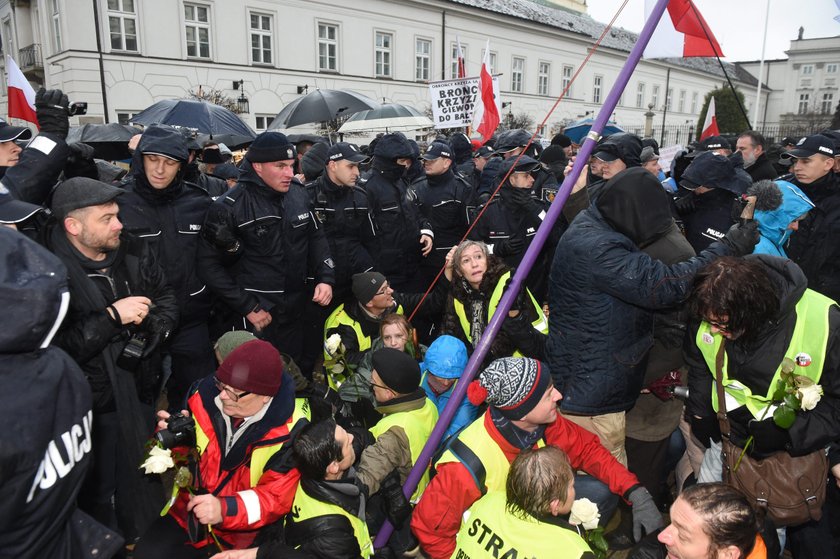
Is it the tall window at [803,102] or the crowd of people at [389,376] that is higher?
the tall window at [803,102]

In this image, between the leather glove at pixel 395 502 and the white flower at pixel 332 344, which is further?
the white flower at pixel 332 344

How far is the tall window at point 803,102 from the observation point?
49.3 m

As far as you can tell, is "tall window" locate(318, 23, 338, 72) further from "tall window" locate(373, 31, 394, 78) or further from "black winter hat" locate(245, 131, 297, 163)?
"black winter hat" locate(245, 131, 297, 163)

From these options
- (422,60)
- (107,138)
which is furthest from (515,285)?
(422,60)

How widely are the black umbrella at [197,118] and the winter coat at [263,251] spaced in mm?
4551

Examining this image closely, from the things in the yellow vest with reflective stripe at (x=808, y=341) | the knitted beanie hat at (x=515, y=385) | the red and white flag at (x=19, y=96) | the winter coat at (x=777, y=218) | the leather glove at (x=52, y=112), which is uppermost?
the red and white flag at (x=19, y=96)

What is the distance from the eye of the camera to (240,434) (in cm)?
280

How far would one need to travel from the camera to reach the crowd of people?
2.13m

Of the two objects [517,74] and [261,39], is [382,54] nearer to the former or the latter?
[261,39]

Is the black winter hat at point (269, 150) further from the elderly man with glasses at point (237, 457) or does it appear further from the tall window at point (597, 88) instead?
the tall window at point (597, 88)

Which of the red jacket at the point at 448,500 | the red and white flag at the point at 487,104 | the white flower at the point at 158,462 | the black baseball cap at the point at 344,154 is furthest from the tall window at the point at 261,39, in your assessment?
the red jacket at the point at 448,500

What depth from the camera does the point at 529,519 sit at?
7.39 ft

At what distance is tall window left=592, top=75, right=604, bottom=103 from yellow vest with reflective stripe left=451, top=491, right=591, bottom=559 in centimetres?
4359

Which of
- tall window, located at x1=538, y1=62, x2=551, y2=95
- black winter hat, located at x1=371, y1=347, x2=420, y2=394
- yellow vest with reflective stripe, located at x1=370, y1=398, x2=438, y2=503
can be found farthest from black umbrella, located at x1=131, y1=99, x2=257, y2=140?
tall window, located at x1=538, y1=62, x2=551, y2=95
